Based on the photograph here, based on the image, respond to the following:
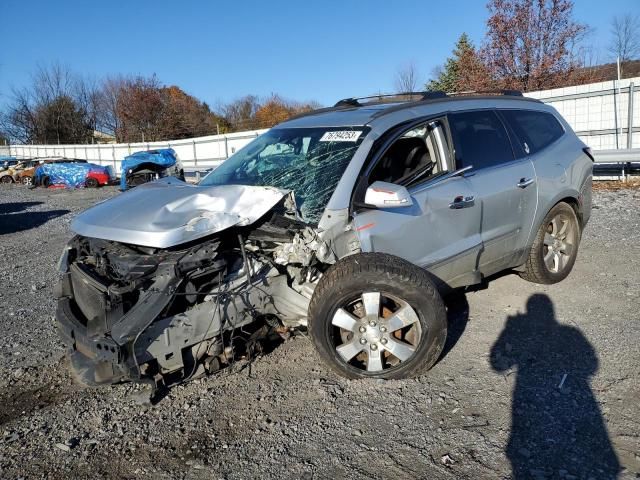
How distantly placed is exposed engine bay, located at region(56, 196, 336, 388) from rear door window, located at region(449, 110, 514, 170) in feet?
5.13

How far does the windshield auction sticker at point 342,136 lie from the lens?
371 cm

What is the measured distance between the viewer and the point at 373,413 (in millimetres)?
2988

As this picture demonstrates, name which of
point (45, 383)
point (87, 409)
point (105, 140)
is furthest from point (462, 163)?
point (105, 140)

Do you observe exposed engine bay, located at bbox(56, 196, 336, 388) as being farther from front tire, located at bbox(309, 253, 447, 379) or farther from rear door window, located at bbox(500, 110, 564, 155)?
rear door window, located at bbox(500, 110, 564, 155)

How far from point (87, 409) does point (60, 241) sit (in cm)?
680

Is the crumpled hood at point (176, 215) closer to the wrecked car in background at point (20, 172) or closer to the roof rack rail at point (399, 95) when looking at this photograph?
the roof rack rail at point (399, 95)

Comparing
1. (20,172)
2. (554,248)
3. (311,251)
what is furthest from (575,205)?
(20,172)

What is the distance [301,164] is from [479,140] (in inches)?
61.5

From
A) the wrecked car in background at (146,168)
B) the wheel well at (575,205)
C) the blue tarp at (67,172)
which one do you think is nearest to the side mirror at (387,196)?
the wheel well at (575,205)

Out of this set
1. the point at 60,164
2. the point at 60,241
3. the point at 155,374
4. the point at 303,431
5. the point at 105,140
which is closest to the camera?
the point at 303,431

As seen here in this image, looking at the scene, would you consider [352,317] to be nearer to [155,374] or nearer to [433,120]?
[155,374]

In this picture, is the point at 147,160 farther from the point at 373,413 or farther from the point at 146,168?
the point at 373,413

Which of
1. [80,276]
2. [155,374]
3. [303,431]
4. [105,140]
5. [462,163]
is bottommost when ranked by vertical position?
[303,431]

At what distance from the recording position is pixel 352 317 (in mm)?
3217
